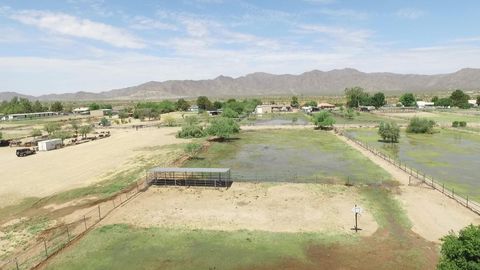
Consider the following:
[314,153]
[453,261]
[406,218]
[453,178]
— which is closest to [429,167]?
[453,178]

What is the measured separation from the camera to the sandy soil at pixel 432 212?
24516mm

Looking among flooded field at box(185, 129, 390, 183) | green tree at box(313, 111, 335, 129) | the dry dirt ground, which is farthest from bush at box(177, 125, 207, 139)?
green tree at box(313, 111, 335, 129)

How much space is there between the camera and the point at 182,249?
22.4m

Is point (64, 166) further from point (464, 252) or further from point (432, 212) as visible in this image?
point (464, 252)

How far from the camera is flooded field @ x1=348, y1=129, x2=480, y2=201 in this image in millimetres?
37688

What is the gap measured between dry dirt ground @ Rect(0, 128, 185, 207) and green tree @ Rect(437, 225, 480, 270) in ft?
112

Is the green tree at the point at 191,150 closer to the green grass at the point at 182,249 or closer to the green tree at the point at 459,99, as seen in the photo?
the green grass at the point at 182,249

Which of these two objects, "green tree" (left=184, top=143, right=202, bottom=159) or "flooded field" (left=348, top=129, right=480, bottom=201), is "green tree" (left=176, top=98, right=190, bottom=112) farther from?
"green tree" (left=184, top=143, right=202, bottom=159)

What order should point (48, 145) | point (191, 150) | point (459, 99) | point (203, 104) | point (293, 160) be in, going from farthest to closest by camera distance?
point (203, 104)
point (459, 99)
point (48, 145)
point (191, 150)
point (293, 160)

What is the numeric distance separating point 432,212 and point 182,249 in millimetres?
18861

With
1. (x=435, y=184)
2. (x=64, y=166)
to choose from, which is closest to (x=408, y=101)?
(x=435, y=184)

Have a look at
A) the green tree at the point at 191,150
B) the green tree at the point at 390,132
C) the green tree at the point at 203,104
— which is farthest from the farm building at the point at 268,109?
the green tree at the point at 191,150

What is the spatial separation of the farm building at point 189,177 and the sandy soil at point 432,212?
54.4ft

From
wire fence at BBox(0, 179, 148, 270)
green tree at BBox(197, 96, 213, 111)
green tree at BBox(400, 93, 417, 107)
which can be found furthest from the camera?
green tree at BBox(197, 96, 213, 111)
